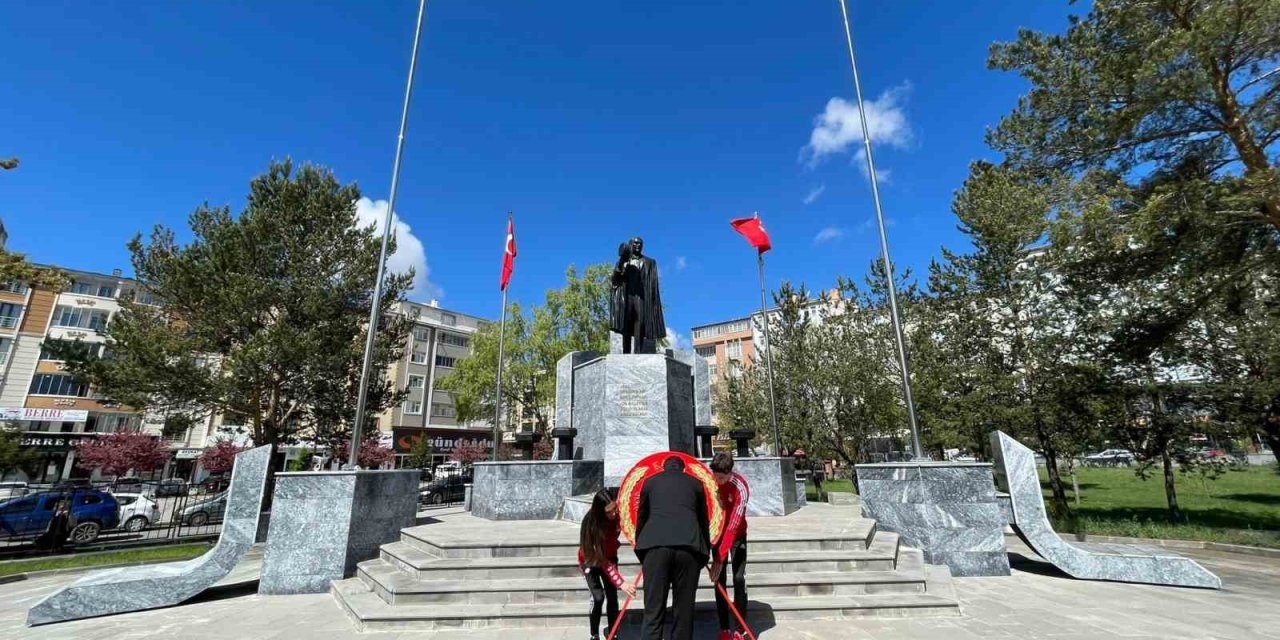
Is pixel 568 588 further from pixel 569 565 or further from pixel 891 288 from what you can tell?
pixel 891 288

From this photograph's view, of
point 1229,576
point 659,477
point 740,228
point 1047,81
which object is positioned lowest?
point 1229,576

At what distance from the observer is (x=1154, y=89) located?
10391 mm

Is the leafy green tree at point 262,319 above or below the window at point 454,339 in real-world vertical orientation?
below

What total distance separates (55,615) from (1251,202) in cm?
2001

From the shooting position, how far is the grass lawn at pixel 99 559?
34.4ft

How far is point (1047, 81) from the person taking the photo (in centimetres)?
1266

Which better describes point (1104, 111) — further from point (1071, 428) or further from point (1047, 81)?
point (1071, 428)

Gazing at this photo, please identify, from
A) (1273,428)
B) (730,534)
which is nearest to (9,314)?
(730,534)

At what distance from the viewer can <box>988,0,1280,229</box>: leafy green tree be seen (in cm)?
959

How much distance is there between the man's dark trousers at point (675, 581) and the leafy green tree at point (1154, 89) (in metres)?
12.9

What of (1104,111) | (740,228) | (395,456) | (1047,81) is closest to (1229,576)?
(1104,111)

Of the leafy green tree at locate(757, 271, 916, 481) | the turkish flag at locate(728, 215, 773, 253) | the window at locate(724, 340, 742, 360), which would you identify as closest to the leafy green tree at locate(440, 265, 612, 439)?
the leafy green tree at locate(757, 271, 916, 481)

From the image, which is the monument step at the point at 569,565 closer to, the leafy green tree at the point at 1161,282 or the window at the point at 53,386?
the leafy green tree at the point at 1161,282

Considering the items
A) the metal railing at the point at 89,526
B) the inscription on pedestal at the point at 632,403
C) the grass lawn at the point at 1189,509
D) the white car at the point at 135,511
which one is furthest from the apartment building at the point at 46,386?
the grass lawn at the point at 1189,509
